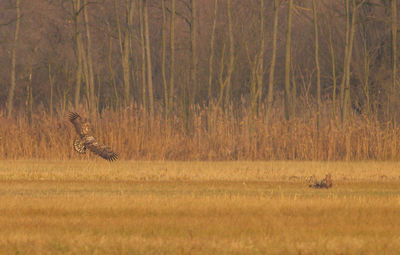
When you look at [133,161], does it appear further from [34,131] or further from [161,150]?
[34,131]

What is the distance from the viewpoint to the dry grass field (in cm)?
626

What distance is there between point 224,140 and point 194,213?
9.33 meters

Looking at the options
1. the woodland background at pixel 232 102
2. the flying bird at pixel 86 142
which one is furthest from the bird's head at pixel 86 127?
the woodland background at pixel 232 102

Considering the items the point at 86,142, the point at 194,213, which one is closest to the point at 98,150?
the point at 86,142

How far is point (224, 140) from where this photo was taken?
57.9ft

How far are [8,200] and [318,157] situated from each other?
9.51 metres

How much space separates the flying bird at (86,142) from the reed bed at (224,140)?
976 millimetres

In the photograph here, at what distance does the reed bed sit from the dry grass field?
280cm

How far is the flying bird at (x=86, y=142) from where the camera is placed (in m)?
16.6

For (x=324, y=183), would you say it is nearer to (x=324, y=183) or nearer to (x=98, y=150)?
(x=324, y=183)

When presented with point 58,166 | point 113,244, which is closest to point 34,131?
point 58,166

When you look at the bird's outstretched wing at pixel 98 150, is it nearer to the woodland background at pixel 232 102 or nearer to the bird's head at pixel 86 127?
the bird's head at pixel 86 127

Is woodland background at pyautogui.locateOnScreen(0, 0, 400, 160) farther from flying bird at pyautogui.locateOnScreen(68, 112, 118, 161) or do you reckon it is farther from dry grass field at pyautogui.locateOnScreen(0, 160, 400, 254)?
dry grass field at pyautogui.locateOnScreen(0, 160, 400, 254)

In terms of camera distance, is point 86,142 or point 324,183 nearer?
point 324,183
